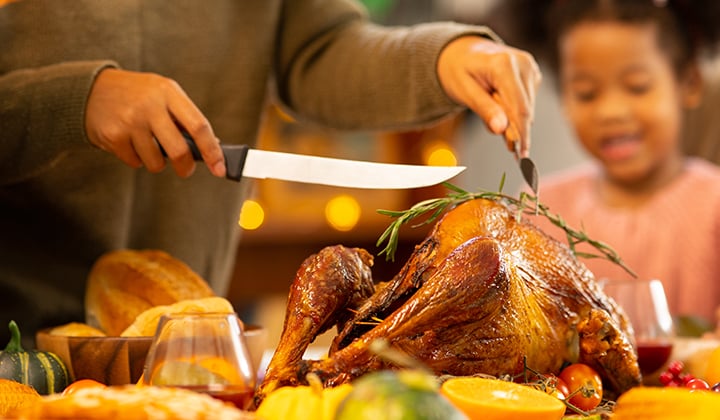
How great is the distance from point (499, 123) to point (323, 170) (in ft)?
0.96

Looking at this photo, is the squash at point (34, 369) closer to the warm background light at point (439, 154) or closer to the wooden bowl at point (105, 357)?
the wooden bowl at point (105, 357)

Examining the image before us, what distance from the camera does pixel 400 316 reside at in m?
1.03

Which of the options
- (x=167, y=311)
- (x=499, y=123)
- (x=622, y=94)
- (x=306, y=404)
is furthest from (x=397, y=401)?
(x=622, y=94)

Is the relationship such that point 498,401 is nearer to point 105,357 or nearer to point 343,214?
point 105,357

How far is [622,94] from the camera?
8.34ft

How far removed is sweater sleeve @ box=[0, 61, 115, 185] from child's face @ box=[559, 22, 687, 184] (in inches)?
67.1

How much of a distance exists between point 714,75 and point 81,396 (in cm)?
263

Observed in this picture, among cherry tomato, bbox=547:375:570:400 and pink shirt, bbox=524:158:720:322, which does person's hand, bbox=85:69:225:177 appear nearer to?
cherry tomato, bbox=547:375:570:400

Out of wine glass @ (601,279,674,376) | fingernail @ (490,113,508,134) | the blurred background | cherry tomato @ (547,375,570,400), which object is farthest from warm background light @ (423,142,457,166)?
cherry tomato @ (547,375,570,400)

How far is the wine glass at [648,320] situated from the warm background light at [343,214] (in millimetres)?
2525

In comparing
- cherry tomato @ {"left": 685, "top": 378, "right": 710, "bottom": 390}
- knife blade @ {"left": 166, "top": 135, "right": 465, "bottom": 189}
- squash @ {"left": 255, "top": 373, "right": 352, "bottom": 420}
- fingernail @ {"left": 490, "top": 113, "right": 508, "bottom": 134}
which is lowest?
cherry tomato @ {"left": 685, "top": 378, "right": 710, "bottom": 390}

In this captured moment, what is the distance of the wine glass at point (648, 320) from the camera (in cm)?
146

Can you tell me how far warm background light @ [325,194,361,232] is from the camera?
161 inches

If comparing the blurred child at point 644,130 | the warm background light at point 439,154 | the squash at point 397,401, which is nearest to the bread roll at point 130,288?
the squash at point 397,401
